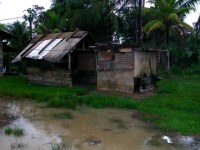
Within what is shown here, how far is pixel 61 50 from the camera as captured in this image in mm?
17094

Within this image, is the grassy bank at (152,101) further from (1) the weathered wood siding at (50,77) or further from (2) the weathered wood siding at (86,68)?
(2) the weathered wood siding at (86,68)

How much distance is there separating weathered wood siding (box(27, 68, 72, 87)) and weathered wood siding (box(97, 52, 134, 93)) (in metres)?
1.82

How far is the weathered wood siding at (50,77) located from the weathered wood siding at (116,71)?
1.82 m

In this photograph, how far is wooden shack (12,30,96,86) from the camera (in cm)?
1709

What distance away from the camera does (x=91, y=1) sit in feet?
76.2

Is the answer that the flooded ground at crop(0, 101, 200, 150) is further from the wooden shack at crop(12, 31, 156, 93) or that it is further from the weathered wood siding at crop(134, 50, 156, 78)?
the weathered wood siding at crop(134, 50, 156, 78)

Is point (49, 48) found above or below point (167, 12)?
below

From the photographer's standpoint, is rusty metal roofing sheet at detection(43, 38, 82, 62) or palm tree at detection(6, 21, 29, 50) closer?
rusty metal roofing sheet at detection(43, 38, 82, 62)

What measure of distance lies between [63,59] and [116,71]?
3.50 m

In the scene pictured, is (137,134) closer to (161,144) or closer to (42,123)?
(161,144)

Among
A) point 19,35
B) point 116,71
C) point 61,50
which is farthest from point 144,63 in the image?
point 19,35

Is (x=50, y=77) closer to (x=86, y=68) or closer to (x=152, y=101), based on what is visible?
(x=86, y=68)

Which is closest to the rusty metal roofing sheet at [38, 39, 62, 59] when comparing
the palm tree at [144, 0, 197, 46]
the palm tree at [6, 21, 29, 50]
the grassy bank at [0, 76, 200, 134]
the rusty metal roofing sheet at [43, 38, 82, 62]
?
the rusty metal roofing sheet at [43, 38, 82, 62]

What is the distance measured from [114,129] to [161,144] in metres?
1.77
